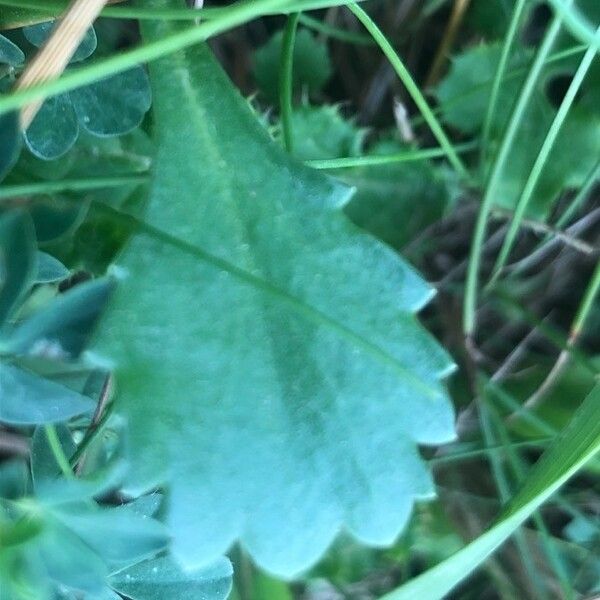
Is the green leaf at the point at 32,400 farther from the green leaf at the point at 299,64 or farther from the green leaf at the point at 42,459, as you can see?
the green leaf at the point at 299,64

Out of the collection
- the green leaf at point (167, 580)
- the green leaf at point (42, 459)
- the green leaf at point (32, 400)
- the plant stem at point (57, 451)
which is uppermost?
the green leaf at point (32, 400)

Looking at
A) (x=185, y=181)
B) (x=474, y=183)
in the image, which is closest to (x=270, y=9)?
(x=185, y=181)

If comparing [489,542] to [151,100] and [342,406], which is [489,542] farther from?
[151,100]

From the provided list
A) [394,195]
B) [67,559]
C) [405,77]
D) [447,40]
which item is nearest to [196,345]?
[67,559]

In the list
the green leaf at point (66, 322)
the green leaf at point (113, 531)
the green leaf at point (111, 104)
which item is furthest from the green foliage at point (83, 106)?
the green leaf at point (113, 531)

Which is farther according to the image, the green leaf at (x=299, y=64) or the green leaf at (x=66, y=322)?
the green leaf at (x=299, y=64)

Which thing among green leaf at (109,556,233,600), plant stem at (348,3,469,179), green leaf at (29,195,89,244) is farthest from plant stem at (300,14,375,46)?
green leaf at (109,556,233,600)

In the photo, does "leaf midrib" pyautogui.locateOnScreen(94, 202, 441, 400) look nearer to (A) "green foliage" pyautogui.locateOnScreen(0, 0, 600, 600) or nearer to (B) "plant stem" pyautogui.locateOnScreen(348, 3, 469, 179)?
(A) "green foliage" pyautogui.locateOnScreen(0, 0, 600, 600)
